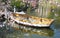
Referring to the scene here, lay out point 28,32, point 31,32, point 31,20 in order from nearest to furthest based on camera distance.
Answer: point 31,32 < point 28,32 < point 31,20

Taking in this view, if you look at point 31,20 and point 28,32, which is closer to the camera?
point 28,32

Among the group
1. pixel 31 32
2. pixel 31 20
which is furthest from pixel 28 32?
pixel 31 20

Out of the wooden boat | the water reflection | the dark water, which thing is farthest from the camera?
the wooden boat

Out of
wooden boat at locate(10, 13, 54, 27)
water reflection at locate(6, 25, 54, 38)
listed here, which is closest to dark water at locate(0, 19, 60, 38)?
water reflection at locate(6, 25, 54, 38)

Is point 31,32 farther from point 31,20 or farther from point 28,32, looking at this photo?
point 31,20

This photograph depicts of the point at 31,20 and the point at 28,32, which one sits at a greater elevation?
the point at 31,20

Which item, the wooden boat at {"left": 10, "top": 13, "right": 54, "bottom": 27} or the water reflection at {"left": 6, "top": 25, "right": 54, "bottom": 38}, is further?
the wooden boat at {"left": 10, "top": 13, "right": 54, "bottom": 27}

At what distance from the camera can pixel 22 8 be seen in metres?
36.0

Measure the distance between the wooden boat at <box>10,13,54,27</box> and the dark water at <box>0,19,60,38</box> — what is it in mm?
548

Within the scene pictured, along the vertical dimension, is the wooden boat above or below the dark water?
above

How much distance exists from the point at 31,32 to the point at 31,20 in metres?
2.88

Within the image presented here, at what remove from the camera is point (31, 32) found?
26891mm

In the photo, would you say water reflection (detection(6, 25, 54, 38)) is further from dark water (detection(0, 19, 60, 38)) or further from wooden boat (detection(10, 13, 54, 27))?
wooden boat (detection(10, 13, 54, 27))

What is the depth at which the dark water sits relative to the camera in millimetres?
25750
